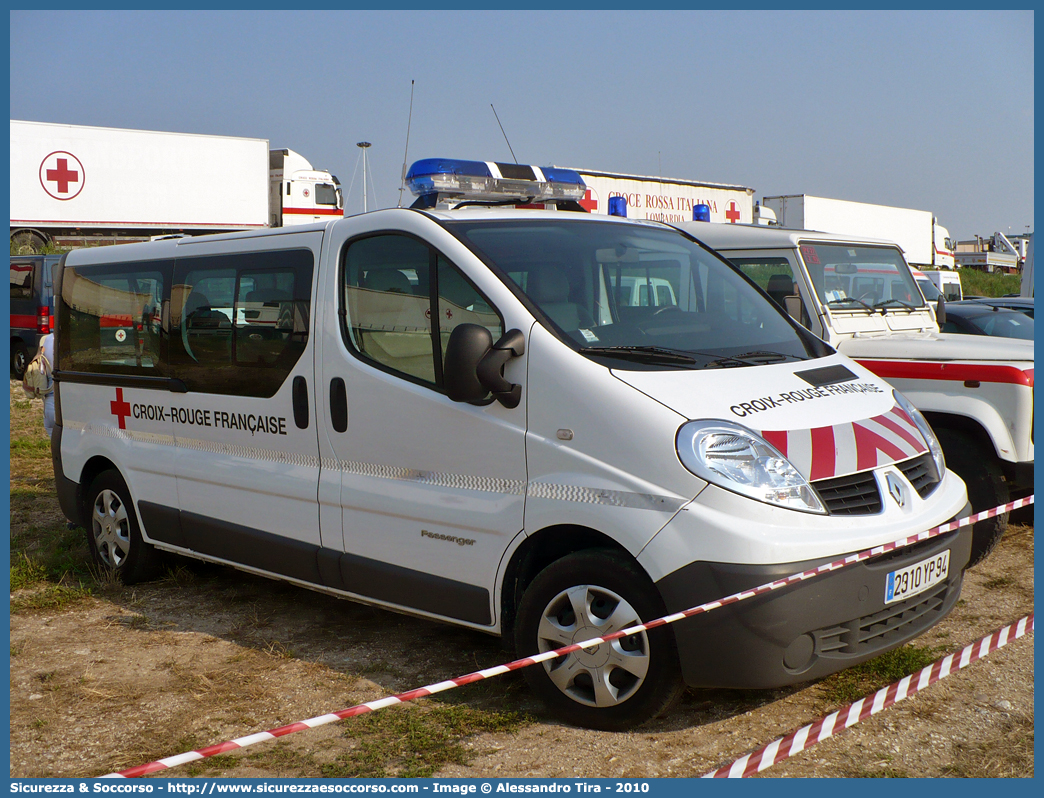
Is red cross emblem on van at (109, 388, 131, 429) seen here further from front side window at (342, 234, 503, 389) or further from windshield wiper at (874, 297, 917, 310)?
windshield wiper at (874, 297, 917, 310)

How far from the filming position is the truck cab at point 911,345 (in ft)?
17.4

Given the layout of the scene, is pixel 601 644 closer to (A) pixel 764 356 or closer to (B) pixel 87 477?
(A) pixel 764 356

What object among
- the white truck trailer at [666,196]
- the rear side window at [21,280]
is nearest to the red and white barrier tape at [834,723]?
the white truck trailer at [666,196]

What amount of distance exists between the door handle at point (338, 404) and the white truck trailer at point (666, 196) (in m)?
10.0

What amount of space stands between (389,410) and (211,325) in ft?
4.89

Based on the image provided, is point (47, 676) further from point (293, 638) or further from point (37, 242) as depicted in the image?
point (37, 242)

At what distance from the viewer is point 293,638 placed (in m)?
4.80

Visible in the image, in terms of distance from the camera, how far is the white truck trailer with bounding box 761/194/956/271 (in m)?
25.0

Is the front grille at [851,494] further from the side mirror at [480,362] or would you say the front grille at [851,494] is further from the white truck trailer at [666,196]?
the white truck trailer at [666,196]

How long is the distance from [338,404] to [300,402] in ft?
0.92

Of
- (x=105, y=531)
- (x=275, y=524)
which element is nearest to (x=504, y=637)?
(x=275, y=524)

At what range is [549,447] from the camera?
11.7 ft

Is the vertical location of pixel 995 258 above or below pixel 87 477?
above

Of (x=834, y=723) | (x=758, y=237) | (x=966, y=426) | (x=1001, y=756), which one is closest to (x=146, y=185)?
(x=758, y=237)
